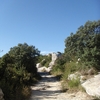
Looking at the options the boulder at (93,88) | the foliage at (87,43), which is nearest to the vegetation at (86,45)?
the foliage at (87,43)

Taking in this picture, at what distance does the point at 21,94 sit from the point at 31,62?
946cm

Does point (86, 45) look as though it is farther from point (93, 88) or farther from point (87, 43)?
point (93, 88)

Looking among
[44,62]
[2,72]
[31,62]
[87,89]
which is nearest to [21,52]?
[31,62]

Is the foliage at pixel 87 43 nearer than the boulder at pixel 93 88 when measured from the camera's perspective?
No

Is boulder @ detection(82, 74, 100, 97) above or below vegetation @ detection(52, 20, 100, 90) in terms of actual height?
below

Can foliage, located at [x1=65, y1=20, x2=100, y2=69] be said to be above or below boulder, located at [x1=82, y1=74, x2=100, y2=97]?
above

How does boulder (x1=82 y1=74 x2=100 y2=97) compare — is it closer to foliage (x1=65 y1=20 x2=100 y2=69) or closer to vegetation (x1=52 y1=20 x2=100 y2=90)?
vegetation (x1=52 y1=20 x2=100 y2=90)

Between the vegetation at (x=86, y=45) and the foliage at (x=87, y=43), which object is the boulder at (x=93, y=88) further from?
the foliage at (x=87, y=43)

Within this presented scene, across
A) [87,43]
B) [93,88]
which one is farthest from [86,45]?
[93,88]

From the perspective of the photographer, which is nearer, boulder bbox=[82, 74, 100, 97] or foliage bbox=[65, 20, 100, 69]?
boulder bbox=[82, 74, 100, 97]

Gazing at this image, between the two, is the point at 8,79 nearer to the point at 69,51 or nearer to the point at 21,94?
the point at 21,94

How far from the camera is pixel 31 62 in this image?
17.3 metres

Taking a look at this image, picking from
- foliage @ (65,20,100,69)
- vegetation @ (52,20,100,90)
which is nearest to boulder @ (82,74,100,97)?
vegetation @ (52,20,100,90)

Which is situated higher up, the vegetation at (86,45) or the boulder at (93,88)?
the vegetation at (86,45)
